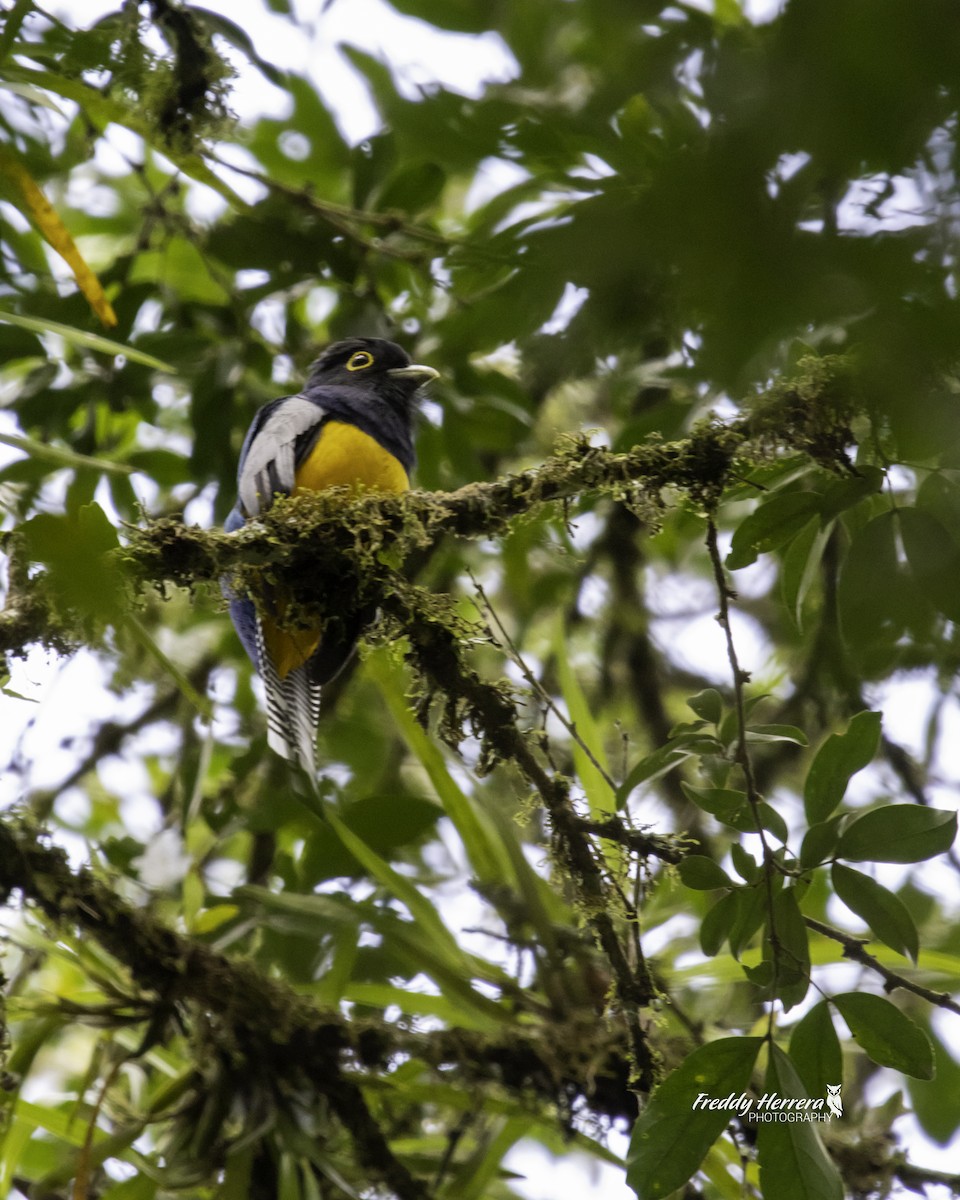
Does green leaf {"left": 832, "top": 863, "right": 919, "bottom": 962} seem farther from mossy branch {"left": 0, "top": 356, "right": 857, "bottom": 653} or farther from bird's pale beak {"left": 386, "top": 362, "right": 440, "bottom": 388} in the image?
bird's pale beak {"left": 386, "top": 362, "right": 440, "bottom": 388}

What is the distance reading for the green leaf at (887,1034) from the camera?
6.22ft

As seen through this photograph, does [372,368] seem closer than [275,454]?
No

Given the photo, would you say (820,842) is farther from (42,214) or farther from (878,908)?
(42,214)

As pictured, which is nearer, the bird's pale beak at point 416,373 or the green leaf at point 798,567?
the green leaf at point 798,567

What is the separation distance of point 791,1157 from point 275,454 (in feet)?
8.02

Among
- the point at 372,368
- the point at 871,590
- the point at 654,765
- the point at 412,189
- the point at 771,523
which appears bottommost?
the point at 654,765

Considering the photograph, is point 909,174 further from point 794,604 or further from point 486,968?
point 486,968

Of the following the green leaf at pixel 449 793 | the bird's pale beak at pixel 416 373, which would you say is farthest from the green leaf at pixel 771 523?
the bird's pale beak at pixel 416 373

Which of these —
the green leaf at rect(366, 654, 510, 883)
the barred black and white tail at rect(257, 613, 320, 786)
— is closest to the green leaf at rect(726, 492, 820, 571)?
the green leaf at rect(366, 654, 510, 883)

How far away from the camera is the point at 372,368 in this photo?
4.27 m

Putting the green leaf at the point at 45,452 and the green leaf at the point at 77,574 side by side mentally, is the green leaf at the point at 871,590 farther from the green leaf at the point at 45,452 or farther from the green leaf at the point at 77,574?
the green leaf at the point at 45,452

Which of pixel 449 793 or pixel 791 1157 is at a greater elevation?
pixel 449 793

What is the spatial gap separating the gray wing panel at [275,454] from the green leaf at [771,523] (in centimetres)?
154

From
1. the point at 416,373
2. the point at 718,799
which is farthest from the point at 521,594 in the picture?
the point at 718,799
